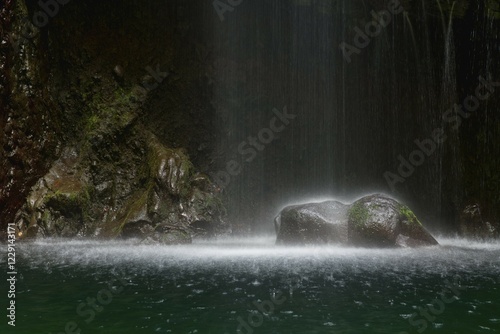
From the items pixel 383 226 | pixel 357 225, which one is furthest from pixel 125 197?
pixel 383 226

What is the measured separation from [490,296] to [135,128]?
14246mm

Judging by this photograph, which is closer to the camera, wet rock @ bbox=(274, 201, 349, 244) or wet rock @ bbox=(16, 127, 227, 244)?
wet rock @ bbox=(274, 201, 349, 244)

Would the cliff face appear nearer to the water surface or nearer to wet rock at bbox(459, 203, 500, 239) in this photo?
wet rock at bbox(459, 203, 500, 239)

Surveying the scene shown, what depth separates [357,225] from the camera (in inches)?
552

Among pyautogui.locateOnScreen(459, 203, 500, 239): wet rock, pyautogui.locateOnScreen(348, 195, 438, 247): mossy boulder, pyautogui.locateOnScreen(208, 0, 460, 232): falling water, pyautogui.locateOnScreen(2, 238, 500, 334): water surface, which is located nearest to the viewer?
pyautogui.locateOnScreen(2, 238, 500, 334): water surface

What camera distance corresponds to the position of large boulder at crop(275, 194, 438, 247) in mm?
13766

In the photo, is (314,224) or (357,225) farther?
(314,224)

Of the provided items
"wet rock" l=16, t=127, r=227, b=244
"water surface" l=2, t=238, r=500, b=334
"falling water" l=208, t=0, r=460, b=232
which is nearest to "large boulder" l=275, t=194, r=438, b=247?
"water surface" l=2, t=238, r=500, b=334

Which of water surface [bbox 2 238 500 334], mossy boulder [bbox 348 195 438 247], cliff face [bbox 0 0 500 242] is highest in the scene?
cliff face [bbox 0 0 500 242]

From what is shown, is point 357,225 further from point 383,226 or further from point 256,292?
point 256,292

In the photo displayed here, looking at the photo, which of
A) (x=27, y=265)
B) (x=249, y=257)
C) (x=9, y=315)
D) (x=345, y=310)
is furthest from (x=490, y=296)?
(x=27, y=265)

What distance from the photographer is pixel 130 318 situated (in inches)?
253

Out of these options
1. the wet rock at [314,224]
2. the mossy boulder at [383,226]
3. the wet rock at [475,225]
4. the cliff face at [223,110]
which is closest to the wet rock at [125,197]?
the cliff face at [223,110]

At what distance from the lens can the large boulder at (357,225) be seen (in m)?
13.8
